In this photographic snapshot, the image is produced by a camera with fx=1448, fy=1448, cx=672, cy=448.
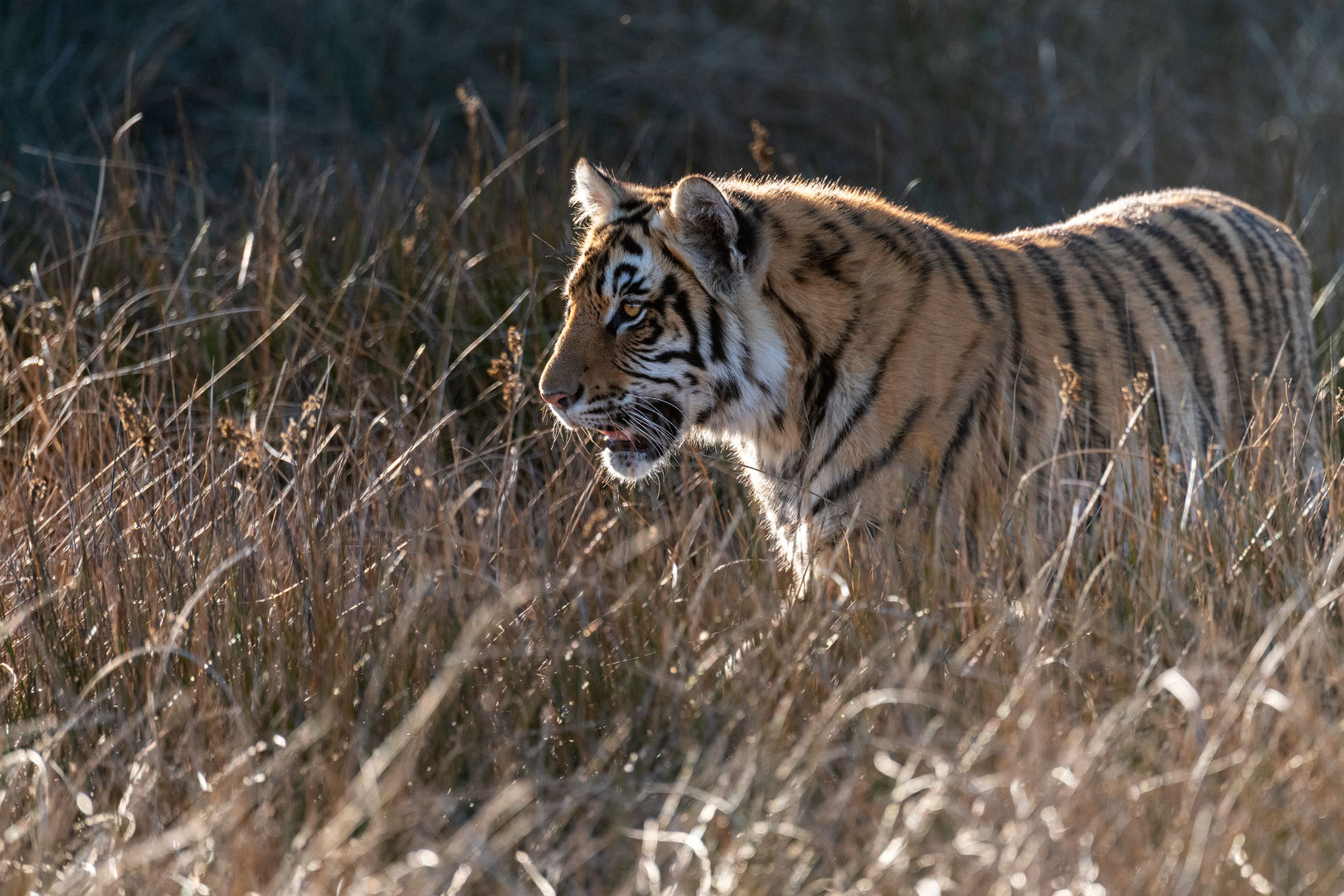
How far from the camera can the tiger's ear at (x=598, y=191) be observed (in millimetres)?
3400

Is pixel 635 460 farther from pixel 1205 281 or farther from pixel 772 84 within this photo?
pixel 772 84

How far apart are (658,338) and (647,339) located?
25 millimetres

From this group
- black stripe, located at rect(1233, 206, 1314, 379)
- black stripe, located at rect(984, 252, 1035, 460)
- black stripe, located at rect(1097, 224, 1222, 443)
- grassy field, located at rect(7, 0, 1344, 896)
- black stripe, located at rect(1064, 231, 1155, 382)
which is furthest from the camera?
black stripe, located at rect(1233, 206, 1314, 379)

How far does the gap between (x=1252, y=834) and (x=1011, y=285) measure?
5.42 ft

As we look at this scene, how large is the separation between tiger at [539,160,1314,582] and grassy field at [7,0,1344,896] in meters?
0.18

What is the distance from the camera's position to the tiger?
9.96 ft

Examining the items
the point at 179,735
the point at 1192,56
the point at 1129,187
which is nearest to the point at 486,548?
the point at 179,735

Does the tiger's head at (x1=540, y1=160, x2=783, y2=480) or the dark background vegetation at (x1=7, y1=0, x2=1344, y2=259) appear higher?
the tiger's head at (x1=540, y1=160, x2=783, y2=480)

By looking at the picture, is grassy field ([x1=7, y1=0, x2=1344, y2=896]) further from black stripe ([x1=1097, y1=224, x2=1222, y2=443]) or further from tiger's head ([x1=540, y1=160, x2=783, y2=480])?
black stripe ([x1=1097, y1=224, x2=1222, y2=443])

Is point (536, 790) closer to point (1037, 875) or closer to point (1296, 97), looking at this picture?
point (1037, 875)

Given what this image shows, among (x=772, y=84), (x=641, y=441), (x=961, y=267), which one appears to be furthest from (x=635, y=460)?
(x=772, y=84)

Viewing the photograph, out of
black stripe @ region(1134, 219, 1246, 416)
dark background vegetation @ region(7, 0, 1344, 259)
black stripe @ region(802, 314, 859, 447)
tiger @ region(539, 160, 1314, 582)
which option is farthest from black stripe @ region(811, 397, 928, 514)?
dark background vegetation @ region(7, 0, 1344, 259)

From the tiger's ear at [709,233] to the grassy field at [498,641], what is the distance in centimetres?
42

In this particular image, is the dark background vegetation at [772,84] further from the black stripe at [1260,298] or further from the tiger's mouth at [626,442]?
the tiger's mouth at [626,442]
